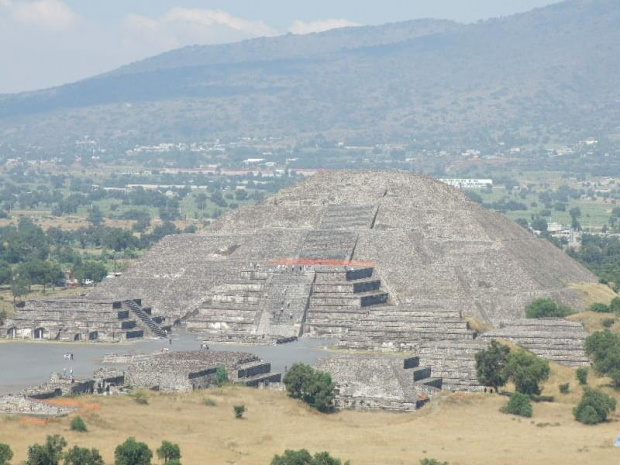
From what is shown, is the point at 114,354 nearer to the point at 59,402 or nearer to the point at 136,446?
the point at 59,402

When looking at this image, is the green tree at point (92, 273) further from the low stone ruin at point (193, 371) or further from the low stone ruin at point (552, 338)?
the low stone ruin at point (193, 371)

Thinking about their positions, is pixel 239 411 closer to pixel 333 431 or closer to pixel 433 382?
pixel 333 431

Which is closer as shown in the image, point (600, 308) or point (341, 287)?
point (600, 308)

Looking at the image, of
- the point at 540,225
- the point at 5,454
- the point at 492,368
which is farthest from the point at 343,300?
the point at 540,225

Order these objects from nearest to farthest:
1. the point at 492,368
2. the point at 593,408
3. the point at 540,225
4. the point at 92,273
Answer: the point at 593,408 < the point at 492,368 < the point at 92,273 < the point at 540,225

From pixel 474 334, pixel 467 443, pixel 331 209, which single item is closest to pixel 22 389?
pixel 467 443

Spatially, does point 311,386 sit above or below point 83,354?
above

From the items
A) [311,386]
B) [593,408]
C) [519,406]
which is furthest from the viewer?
[519,406]
